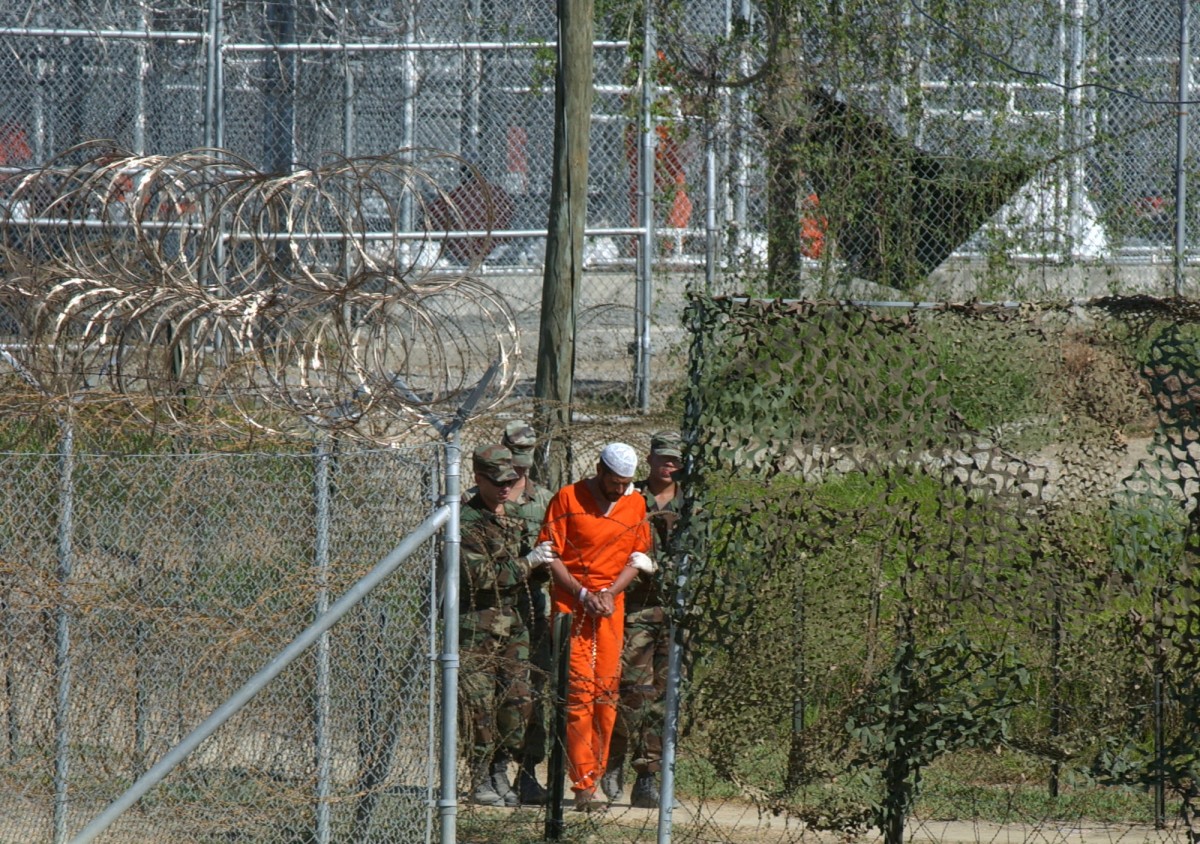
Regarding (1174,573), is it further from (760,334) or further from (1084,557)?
(760,334)

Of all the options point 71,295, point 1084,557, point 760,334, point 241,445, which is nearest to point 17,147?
point 71,295

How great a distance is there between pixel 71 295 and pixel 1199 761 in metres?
6.64

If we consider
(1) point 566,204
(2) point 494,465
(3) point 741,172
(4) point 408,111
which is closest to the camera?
(2) point 494,465

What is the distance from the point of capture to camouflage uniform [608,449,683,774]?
7039 millimetres

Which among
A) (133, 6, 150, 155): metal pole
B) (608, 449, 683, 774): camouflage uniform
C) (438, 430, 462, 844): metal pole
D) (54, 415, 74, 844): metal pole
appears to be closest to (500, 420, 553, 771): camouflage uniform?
(608, 449, 683, 774): camouflage uniform

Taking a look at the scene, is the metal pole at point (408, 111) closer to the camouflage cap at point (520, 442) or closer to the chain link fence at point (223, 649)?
the camouflage cap at point (520, 442)

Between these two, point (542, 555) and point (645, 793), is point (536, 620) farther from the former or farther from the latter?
point (645, 793)

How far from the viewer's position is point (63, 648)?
5.80m

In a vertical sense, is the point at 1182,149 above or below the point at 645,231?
above

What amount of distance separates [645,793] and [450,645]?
2126 mm

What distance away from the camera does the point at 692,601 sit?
6.05 meters

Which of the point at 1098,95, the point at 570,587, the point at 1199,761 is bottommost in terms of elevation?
the point at 1199,761

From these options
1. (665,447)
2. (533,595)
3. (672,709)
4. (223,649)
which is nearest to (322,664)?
(223,649)

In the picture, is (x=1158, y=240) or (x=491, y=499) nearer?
(x=491, y=499)
